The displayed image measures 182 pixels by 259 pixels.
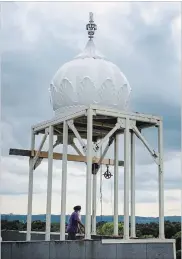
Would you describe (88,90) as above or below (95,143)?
above

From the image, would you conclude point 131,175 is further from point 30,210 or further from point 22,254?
point 22,254

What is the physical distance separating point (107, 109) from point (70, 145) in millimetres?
3339

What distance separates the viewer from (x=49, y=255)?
41.3 feet

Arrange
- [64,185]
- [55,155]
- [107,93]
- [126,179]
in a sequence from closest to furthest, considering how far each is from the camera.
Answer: [126,179], [64,185], [107,93], [55,155]

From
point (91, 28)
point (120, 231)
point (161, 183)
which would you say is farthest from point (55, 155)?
point (120, 231)

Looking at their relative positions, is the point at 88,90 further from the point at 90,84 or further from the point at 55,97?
the point at 55,97

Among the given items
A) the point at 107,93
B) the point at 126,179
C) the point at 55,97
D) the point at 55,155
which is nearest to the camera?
the point at 126,179

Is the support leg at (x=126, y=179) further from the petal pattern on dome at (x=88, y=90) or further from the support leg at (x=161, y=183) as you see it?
the petal pattern on dome at (x=88, y=90)

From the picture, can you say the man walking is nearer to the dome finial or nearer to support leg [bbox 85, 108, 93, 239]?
support leg [bbox 85, 108, 93, 239]

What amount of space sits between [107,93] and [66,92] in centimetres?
133

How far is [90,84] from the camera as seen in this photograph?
52.1ft

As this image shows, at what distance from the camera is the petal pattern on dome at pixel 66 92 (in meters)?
16.1

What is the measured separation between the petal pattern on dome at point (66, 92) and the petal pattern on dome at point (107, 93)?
0.91 meters

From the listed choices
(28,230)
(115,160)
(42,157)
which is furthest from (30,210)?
(115,160)
